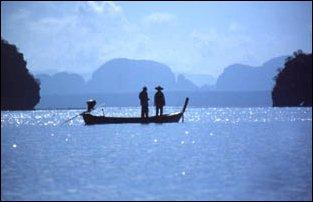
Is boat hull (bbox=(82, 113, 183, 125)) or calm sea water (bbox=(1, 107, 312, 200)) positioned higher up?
boat hull (bbox=(82, 113, 183, 125))

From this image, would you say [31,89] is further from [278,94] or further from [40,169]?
[40,169]

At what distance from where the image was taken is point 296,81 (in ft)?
424

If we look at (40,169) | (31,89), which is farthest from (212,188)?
Answer: (31,89)

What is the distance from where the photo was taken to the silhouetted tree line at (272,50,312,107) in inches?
5062

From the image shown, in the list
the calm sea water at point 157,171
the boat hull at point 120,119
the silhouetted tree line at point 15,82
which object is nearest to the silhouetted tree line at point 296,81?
the silhouetted tree line at point 15,82

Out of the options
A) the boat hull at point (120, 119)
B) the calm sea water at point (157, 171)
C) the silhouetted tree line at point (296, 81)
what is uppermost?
the silhouetted tree line at point (296, 81)

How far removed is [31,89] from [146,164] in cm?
11070

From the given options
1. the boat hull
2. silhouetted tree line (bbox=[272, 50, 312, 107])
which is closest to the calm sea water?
the boat hull

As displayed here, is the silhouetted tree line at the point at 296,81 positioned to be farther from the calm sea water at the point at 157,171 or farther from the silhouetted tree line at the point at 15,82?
the calm sea water at the point at 157,171

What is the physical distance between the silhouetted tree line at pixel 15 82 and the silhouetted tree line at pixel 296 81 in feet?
168

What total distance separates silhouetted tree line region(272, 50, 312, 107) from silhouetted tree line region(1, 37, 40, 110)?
168 ft

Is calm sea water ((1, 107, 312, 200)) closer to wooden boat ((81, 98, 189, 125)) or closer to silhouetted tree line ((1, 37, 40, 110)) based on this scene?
wooden boat ((81, 98, 189, 125))

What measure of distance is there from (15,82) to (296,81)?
56.9 m

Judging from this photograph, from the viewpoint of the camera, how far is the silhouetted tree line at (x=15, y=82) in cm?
12444
